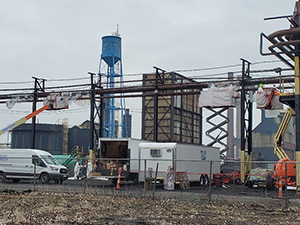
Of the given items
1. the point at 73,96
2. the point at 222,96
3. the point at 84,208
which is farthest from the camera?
the point at 73,96

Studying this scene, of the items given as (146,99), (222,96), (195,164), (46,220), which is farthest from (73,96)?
(46,220)

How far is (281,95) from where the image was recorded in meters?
27.2

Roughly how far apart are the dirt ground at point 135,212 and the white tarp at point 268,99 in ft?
50.6

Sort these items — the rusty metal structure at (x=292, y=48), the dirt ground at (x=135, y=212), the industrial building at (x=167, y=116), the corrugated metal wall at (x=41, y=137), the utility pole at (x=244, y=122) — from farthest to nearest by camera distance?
the corrugated metal wall at (x=41, y=137)
the industrial building at (x=167, y=116)
the utility pole at (x=244, y=122)
the rusty metal structure at (x=292, y=48)
the dirt ground at (x=135, y=212)

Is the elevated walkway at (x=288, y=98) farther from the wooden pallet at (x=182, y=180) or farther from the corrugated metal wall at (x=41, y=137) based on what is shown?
the corrugated metal wall at (x=41, y=137)

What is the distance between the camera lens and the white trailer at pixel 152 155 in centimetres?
2770

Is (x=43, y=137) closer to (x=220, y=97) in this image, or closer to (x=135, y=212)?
(x=220, y=97)

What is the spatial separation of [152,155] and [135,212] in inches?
558

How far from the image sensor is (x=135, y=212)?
14.1m

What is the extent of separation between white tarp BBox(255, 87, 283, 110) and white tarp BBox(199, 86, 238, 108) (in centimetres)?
332

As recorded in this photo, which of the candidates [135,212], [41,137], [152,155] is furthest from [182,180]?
[41,137]

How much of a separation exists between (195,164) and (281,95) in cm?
703

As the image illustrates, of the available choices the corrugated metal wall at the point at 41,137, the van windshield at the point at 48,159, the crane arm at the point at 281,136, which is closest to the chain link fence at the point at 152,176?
the van windshield at the point at 48,159

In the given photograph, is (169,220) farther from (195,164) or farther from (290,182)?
(195,164)
